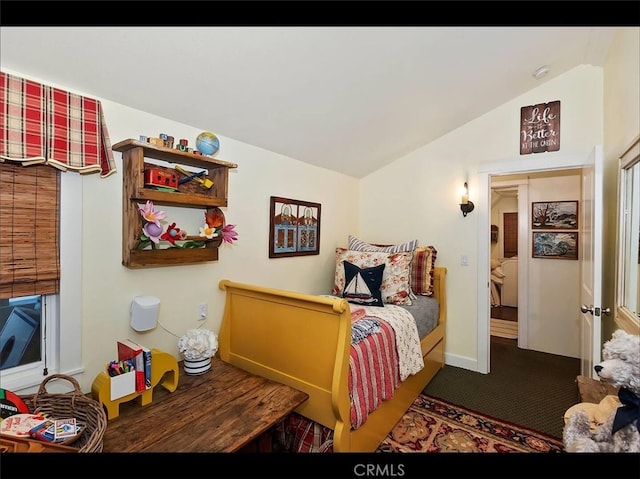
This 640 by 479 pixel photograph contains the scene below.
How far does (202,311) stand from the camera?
5.82 ft

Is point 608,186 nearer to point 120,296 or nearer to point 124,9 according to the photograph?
point 124,9

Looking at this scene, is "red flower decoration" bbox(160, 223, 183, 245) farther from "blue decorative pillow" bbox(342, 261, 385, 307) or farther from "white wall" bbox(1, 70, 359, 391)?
"blue decorative pillow" bbox(342, 261, 385, 307)

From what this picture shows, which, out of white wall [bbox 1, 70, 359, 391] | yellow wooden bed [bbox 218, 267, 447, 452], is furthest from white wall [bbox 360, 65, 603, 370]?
yellow wooden bed [bbox 218, 267, 447, 452]

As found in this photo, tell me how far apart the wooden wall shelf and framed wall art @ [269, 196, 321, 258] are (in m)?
0.51

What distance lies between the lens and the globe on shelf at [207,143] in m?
1.69

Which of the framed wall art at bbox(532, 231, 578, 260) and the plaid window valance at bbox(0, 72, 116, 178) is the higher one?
the plaid window valance at bbox(0, 72, 116, 178)

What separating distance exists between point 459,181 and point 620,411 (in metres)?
2.20

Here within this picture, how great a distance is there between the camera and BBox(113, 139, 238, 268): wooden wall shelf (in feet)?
4.56

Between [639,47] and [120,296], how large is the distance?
262 centimetres

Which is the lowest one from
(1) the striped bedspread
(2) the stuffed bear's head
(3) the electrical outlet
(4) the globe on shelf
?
(1) the striped bedspread

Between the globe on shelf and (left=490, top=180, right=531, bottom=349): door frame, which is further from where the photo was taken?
(left=490, top=180, right=531, bottom=349): door frame

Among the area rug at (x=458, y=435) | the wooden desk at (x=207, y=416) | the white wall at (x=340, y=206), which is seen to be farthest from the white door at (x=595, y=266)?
the wooden desk at (x=207, y=416)

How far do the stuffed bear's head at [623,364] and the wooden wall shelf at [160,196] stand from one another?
1703mm

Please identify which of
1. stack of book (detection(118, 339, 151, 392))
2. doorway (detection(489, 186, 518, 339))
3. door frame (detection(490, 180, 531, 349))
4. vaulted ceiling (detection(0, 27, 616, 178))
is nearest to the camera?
vaulted ceiling (detection(0, 27, 616, 178))
